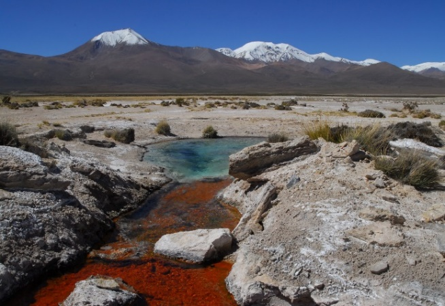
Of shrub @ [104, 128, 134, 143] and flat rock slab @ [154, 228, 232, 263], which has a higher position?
shrub @ [104, 128, 134, 143]

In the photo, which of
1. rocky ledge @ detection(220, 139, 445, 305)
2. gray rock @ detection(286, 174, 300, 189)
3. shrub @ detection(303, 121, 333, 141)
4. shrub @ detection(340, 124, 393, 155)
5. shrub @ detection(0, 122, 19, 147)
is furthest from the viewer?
shrub @ detection(303, 121, 333, 141)

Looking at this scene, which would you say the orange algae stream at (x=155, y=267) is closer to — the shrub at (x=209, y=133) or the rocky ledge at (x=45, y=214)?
the rocky ledge at (x=45, y=214)

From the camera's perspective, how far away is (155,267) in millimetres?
6086

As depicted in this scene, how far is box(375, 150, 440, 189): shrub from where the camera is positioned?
23.6 feet

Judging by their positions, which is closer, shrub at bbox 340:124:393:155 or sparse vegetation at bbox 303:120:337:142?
shrub at bbox 340:124:393:155

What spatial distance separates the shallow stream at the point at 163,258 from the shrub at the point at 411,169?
323cm

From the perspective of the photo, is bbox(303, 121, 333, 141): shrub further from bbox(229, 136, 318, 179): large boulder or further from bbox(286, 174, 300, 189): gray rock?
bbox(286, 174, 300, 189): gray rock

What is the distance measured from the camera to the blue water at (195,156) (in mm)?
12366

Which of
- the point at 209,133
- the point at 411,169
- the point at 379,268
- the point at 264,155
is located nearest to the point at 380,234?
the point at 379,268

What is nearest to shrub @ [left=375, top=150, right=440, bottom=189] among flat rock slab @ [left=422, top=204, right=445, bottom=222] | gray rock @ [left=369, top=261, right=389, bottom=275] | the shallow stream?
flat rock slab @ [left=422, top=204, right=445, bottom=222]

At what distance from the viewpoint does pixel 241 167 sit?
9.00 meters

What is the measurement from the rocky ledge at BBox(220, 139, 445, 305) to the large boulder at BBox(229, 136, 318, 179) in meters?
1.38

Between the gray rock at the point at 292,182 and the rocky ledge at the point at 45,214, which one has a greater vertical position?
the gray rock at the point at 292,182

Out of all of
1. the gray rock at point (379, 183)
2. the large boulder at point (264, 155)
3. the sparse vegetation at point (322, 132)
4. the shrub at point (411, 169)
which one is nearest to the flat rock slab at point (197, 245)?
the large boulder at point (264, 155)
